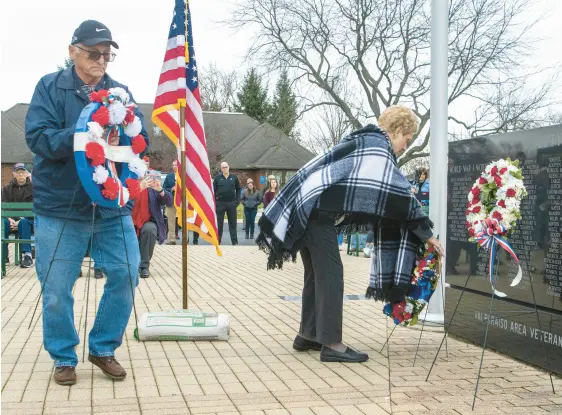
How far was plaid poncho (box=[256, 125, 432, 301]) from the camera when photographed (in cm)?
531

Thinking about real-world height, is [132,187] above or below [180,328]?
above

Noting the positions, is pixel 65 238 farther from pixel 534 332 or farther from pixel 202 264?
pixel 202 264

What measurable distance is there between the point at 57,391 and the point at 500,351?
3.39m

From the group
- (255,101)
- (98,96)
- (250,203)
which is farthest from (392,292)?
(255,101)

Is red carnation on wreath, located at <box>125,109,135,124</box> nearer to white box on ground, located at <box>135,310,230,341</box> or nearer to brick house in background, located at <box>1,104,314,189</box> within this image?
white box on ground, located at <box>135,310,230,341</box>

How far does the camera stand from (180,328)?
6.21 m

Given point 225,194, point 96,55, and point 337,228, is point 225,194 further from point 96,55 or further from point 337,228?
point 96,55

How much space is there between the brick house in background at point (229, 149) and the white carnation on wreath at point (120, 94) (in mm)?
48199

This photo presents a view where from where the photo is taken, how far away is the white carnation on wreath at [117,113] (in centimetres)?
467

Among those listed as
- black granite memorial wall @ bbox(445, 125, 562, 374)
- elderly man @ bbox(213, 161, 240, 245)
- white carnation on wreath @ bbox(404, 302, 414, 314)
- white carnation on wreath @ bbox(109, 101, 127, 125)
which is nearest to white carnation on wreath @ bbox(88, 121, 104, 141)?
white carnation on wreath @ bbox(109, 101, 127, 125)

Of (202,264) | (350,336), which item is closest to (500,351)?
(350,336)

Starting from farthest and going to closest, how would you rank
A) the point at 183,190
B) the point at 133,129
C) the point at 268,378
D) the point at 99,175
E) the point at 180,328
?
the point at 183,190 < the point at 180,328 < the point at 268,378 < the point at 133,129 < the point at 99,175

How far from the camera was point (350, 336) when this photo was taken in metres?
→ 6.61

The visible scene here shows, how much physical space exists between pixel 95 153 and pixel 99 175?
0.14 metres
